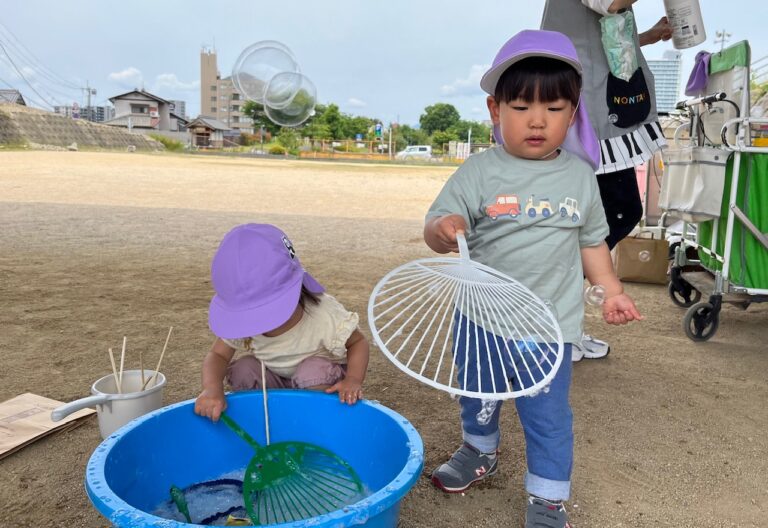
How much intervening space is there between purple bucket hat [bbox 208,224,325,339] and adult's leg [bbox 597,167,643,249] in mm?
1230

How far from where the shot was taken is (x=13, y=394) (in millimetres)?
2141

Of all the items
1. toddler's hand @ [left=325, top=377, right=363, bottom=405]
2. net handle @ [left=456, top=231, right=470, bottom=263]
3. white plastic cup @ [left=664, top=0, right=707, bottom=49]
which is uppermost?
white plastic cup @ [left=664, top=0, right=707, bottom=49]

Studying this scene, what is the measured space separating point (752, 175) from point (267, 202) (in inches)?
275

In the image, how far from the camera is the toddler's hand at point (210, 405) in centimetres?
151

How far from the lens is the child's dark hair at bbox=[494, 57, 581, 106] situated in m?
1.42

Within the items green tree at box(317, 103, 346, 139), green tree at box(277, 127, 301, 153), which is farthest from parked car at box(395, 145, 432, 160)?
green tree at box(277, 127, 301, 153)

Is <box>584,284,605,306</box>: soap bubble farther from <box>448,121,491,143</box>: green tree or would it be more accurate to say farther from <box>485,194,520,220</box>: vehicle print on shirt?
<box>448,121,491,143</box>: green tree

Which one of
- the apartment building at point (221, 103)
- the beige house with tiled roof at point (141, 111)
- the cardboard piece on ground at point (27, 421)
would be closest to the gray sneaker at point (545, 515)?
the cardboard piece on ground at point (27, 421)

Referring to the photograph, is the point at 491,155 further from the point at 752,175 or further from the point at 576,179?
the point at 752,175

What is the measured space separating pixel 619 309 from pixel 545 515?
484mm

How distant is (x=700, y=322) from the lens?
2.92 m

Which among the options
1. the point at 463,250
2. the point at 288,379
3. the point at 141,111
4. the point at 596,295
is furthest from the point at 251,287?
the point at 141,111

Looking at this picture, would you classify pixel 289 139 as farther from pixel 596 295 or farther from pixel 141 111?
pixel 596 295

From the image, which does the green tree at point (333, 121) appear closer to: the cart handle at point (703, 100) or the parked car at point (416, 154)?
the parked car at point (416, 154)
